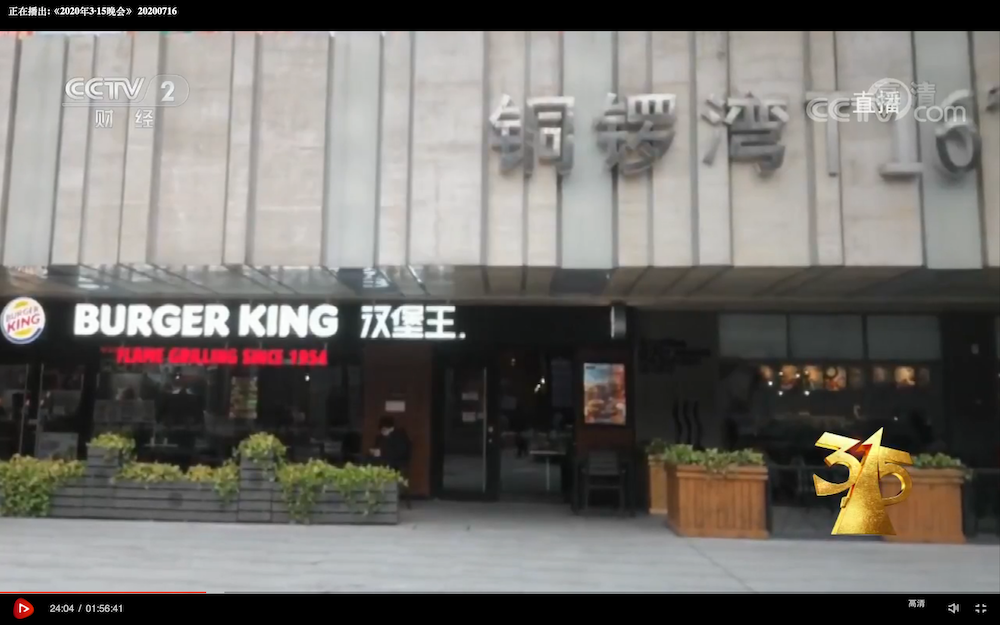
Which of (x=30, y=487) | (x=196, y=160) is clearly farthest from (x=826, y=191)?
(x=30, y=487)

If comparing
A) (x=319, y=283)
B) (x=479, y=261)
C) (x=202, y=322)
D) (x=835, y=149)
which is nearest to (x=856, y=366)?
(x=835, y=149)

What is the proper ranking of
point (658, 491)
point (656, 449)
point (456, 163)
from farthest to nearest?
point (656, 449)
point (658, 491)
point (456, 163)

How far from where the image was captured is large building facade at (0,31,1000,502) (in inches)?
375

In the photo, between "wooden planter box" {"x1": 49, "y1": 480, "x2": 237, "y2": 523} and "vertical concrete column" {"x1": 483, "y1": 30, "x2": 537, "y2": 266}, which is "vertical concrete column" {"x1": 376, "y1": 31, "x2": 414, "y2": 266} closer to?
"vertical concrete column" {"x1": 483, "y1": 30, "x2": 537, "y2": 266}

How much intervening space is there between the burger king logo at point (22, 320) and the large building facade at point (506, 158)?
1466 mm

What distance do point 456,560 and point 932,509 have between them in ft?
21.4

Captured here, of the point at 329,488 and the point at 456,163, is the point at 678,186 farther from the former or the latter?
the point at 329,488

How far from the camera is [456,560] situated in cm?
873
